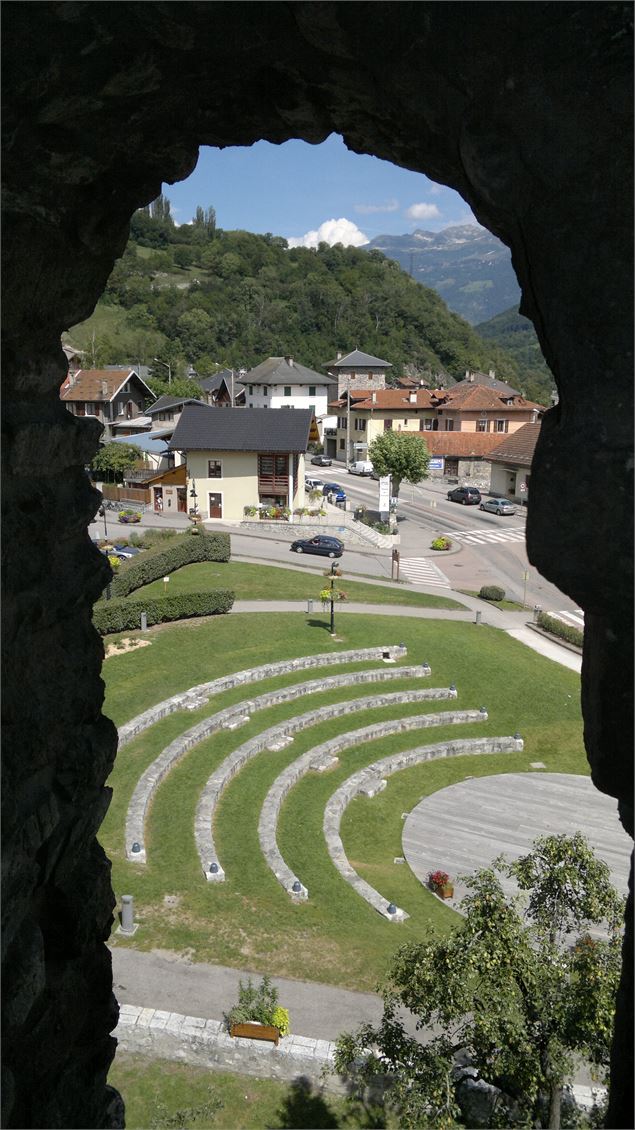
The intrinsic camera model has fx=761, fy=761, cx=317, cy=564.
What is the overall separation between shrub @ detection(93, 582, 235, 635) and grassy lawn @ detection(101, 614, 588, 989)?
0.56 metres

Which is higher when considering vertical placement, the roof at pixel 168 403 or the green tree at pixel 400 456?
the roof at pixel 168 403

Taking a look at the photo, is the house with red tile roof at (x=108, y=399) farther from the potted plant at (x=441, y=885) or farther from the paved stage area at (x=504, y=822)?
the potted plant at (x=441, y=885)

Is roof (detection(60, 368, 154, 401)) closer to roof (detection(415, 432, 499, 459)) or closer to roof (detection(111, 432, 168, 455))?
roof (detection(111, 432, 168, 455))

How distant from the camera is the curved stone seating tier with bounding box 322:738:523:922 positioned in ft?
50.1

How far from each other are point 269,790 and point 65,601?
14.0 metres

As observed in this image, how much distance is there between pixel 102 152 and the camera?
4906 mm

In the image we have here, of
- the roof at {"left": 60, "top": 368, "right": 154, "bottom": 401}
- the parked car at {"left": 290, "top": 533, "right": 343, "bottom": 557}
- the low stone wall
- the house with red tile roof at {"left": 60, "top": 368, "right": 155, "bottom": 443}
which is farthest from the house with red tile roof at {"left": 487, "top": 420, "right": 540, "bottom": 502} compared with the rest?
the low stone wall

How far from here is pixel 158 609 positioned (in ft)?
91.5

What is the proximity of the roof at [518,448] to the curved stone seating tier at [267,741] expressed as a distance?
1400 inches

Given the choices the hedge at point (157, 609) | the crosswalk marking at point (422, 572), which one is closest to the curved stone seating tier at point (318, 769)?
the hedge at point (157, 609)

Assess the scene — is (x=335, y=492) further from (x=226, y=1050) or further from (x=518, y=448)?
(x=226, y=1050)

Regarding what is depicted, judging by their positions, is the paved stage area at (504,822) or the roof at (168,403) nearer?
the paved stage area at (504,822)

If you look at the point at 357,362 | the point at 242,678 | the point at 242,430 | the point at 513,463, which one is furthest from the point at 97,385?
the point at 242,678

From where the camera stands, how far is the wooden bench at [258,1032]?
10945 millimetres
